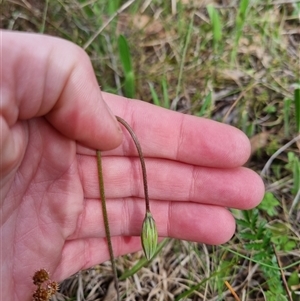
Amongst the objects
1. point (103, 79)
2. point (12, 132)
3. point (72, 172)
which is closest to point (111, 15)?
point (103, 79)

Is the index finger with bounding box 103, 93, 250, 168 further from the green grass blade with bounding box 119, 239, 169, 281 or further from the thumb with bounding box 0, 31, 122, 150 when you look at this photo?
the green grass blade with bounding box 119, 239, 169, 281

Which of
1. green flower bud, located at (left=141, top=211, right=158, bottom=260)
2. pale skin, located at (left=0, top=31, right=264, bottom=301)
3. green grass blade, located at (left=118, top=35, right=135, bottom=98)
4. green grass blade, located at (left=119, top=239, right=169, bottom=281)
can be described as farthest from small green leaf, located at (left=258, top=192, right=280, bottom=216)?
green grass blade, located at (left=118, top=35, right=135, bottom=98)

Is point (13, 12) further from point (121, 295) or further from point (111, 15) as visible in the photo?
point (121, 295)

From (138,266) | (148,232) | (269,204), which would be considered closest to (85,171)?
(148,232)

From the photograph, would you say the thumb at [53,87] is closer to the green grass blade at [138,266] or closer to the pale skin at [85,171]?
the pale skin at [85,171]

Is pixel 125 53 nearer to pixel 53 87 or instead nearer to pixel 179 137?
pixel 179 137
